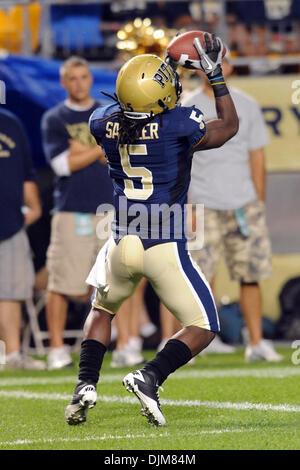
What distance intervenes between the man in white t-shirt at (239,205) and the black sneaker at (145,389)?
3215 mm

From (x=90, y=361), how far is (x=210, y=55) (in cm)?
158

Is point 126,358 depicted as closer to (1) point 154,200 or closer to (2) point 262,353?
(2) point 262,353

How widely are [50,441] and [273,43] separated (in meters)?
8.04

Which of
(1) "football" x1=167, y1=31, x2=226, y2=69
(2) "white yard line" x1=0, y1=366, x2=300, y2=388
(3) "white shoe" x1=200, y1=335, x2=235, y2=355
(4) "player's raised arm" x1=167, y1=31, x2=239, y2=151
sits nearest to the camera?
(4) "player's raised arm" x1=167, y1=31, x2=239, y2=151

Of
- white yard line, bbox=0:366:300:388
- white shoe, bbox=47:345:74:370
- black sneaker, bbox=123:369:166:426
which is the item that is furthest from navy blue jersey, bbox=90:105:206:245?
white shoe, bbox=47:345:74:370

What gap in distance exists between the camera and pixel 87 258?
352 inches

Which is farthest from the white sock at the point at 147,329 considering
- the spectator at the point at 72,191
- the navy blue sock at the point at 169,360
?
the navy blue sock at the point at 169,360

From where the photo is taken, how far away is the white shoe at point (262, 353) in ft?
27.8

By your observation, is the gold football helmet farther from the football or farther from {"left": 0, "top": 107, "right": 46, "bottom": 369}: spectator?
{"left": 0, "top": 107, "right": 46, "bottom": 369}: spectator

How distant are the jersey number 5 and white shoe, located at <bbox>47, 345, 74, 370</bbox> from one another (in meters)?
3.12

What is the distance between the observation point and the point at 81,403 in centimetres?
537

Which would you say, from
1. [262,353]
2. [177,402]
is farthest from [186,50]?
[262,353]

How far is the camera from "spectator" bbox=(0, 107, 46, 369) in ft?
28.8
